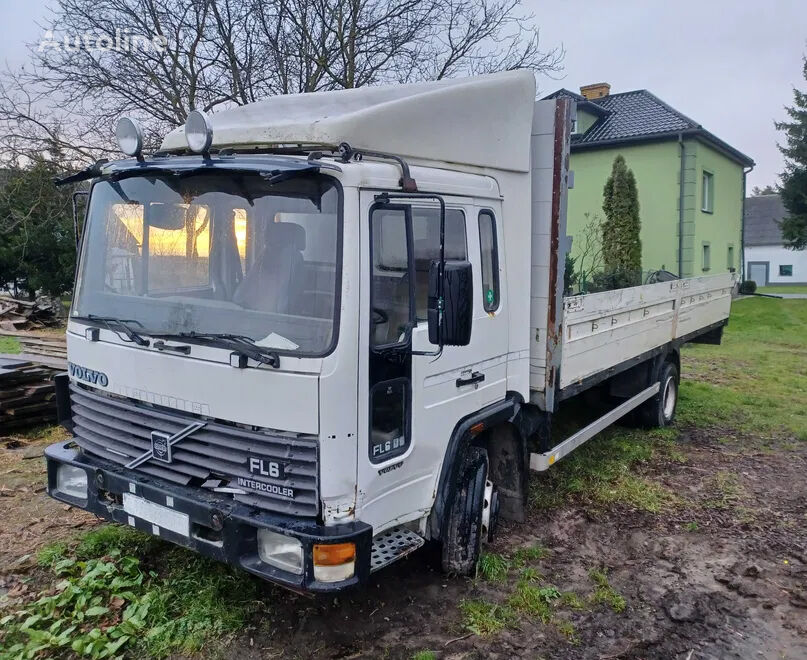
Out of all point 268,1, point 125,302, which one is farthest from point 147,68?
point 125,302

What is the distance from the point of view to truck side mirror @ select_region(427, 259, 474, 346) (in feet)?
9.78

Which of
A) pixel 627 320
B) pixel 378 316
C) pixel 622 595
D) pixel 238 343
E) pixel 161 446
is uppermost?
pixel 378 316

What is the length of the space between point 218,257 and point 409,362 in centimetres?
104

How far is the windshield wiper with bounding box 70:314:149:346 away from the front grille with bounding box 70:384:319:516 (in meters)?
0.35

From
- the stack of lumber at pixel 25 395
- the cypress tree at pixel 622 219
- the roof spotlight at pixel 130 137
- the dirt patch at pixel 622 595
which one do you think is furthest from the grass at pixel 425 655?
the cypress tree at pixel 622 219

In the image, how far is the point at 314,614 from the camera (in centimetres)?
360

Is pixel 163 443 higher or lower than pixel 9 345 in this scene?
higher

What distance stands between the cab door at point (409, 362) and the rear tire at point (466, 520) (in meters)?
0.35

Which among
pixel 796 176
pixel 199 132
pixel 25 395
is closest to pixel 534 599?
pixel 199 132

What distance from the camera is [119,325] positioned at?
341 centimetres

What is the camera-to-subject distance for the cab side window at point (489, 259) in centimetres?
383

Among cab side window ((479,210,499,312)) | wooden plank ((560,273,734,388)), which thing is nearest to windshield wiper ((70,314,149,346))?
cab side window ((479,210,499,312))

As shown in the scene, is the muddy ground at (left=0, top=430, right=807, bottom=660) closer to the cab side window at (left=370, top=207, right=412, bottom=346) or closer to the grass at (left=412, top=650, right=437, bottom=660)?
the grass at (left=412, top=650, right=437, bottom=660)

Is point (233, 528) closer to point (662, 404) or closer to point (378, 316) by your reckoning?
point (378, 316)
